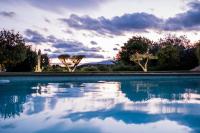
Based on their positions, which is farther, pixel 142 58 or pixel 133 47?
pixel 133 47

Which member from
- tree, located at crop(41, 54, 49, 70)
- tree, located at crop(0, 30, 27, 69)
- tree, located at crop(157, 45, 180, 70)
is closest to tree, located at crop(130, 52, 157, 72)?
tree, located at crop(157, 45, 180, 70)

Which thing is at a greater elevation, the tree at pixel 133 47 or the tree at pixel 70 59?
the tree at pixel 133 47

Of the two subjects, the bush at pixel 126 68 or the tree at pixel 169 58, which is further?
the bush at pixel 126 68

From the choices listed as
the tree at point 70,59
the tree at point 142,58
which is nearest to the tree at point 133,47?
the tree at point 142,58

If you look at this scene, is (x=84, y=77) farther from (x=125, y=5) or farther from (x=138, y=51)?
(x=138, y=51)

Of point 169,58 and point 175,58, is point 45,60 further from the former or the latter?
point 175,58

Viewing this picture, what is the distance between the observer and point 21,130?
5898mm

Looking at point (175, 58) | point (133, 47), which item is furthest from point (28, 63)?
point (175, 58)

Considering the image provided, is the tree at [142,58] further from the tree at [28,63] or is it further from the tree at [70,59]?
the tree at [28,63]

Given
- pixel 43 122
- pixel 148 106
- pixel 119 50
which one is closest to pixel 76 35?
pixel 119 50

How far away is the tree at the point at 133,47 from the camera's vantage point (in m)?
29.9

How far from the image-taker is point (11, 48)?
22.6 meters

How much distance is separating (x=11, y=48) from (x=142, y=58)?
9.69 m

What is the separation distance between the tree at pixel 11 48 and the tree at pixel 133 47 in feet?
34.4
